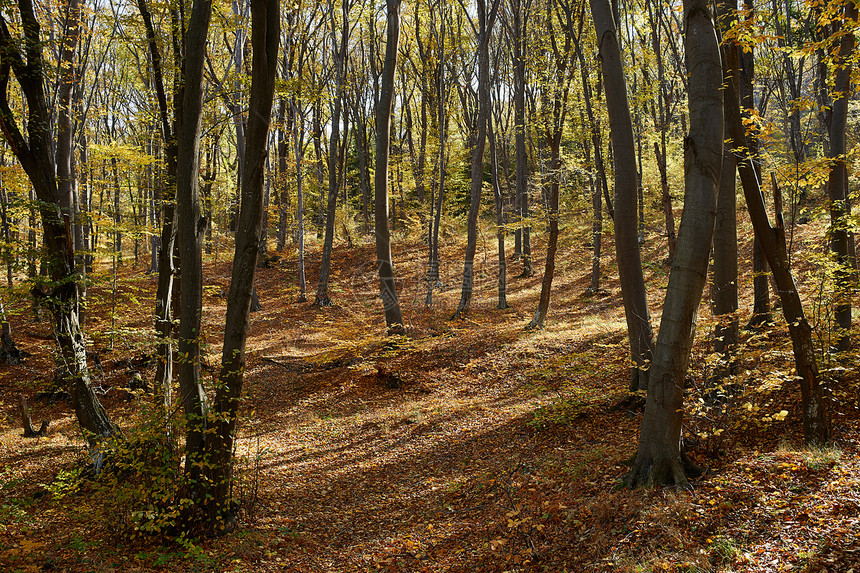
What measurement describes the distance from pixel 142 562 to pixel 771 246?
6727 mm

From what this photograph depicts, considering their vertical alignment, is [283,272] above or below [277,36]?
below

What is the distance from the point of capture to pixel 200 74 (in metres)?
5.55

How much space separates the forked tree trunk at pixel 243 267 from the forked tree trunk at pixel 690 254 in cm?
420

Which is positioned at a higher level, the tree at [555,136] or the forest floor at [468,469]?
the tree at [555,136]

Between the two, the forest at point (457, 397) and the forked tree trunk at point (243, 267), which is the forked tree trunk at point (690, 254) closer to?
the forest at point (457, 397)

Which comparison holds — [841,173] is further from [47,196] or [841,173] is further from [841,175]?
[47,196]

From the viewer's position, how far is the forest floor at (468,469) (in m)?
3.85

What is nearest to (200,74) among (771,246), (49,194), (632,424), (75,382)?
(49,194)

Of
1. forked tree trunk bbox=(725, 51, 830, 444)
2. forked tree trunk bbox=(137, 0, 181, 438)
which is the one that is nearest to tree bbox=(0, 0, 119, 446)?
forked tree trunk bbox=(137, 0, 181, 438)

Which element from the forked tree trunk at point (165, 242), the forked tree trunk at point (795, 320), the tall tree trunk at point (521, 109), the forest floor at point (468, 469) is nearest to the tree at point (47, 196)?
the forest floor at point (468, 469)

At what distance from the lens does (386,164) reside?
11719 millimetres

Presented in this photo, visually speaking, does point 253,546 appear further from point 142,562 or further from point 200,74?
point 200,74

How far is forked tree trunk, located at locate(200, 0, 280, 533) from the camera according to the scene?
5043 mm

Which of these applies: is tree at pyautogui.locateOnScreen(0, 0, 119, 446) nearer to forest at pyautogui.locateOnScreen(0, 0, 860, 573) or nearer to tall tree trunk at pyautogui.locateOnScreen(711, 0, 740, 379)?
forest at pyautogui.locateOnScreen(0, 0, 860, 573)
